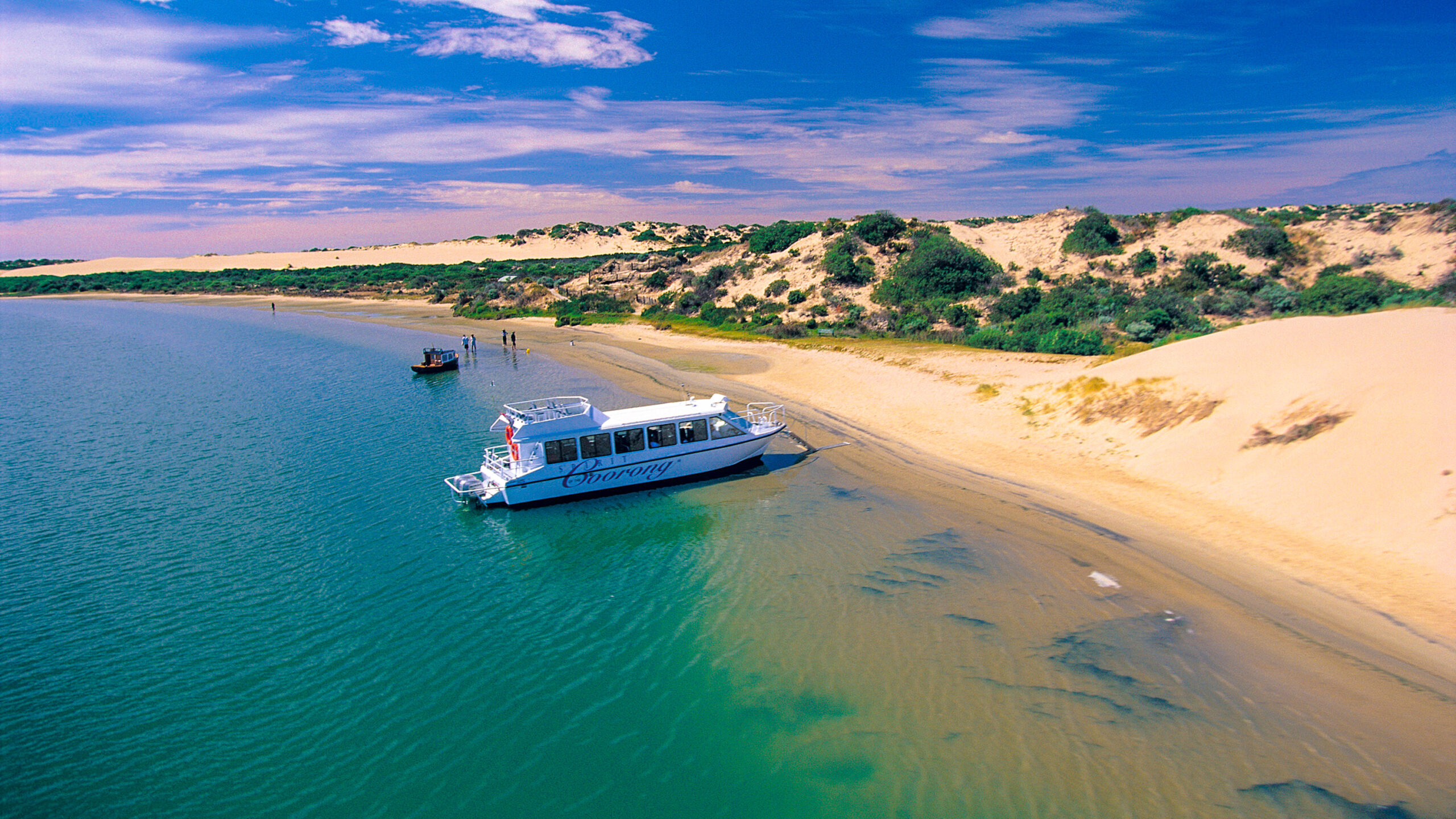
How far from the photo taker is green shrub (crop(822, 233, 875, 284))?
63.6 m

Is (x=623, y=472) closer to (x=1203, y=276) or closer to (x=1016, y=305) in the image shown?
(x=1016, y=305)

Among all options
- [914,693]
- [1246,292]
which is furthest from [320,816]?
[1246,292]

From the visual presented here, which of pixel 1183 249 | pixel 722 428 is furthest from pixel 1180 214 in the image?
pixel 722 428

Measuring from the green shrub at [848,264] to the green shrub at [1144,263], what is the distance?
22.3 metres

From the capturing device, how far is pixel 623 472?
2316cm

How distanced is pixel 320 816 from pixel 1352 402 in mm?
27024

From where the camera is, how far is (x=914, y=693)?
41.6ft

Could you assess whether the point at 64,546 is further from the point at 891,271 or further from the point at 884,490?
the point at 891,271

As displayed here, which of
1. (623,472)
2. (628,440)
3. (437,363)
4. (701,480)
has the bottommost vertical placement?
(701,480)

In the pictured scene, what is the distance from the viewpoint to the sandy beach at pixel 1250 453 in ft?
49.3

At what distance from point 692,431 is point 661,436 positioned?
1175 millimetres

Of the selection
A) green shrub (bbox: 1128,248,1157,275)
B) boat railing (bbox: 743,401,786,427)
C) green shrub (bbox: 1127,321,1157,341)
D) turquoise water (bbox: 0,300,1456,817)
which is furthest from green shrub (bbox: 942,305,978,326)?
turquoise water (bbox: 0,300,1456,817)

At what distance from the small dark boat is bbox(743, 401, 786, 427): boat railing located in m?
23.6

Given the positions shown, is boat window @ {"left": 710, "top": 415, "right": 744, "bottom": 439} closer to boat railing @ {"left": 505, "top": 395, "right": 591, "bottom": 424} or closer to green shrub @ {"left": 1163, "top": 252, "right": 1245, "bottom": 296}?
boat railing @ {"left": 505, "top": 395, "right": 591, "bottom": 424}
